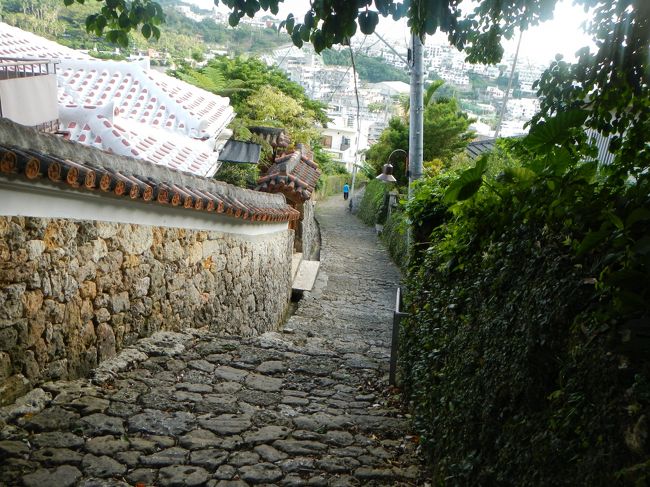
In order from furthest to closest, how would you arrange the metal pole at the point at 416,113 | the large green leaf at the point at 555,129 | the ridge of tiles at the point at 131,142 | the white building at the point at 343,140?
the white building at the point at 343,140
the metal pole at the point at 416,113
the ridge of tiles at the point at 131,142
the large green leaf at the point at 555,129

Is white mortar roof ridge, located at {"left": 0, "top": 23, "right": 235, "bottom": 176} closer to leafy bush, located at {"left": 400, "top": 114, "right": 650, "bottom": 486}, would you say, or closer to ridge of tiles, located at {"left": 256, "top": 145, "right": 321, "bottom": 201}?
ridge of tiles, located at {"left": 256, "top": 145, "right": 321, "bottom": 201}

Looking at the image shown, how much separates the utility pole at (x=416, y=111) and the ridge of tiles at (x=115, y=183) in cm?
344

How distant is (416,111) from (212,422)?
723 centimetres

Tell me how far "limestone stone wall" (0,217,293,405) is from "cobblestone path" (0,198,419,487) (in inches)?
7.2

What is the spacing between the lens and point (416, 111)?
33.6ft

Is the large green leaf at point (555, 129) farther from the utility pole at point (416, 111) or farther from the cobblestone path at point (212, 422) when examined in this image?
the utility pole at point (416, 111)

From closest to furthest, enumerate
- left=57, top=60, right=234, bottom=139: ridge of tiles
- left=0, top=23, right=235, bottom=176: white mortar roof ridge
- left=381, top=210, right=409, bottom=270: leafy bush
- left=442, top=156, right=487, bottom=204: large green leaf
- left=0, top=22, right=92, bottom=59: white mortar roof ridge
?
left=442, top=156, right=487, bottom=204: large green leaf < left=0, top=23, right=235, bottom=176: white mortar roof ridge < left=0, top=22, right=92, bottom=59: white mortar roof ridge < left=57, top=60, right=234, bottom=139: ridge of tiles < left=381, top=210, right=409, bottom=270: leafy bush

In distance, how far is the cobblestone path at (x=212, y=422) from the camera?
3.52m

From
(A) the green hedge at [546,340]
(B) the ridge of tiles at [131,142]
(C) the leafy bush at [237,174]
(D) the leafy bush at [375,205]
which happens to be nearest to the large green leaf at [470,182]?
(A) the green hedge at [546,340]

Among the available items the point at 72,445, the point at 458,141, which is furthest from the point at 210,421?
the point at 458,141

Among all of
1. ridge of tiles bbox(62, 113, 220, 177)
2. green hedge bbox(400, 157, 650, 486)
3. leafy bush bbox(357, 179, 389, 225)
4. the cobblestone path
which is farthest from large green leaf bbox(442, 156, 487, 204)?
leafy bush bbox(357, 179, 389, 225)

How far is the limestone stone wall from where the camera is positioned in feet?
Result: 12.6

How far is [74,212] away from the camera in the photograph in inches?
173

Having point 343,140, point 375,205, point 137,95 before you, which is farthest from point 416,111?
point 343,140
